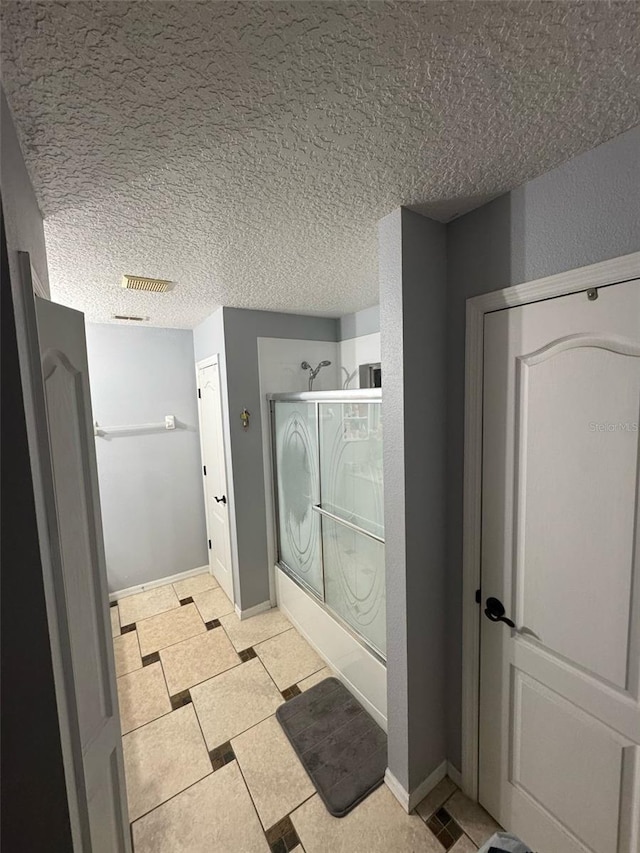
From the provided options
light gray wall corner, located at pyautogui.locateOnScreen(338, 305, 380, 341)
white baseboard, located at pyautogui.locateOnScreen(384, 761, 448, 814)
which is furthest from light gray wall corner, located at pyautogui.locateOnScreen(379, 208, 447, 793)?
light gray wall corner, located at pyautogui.locateOnScreen(338, 305, 380, 341)

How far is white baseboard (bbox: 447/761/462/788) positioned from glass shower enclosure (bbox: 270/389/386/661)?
1.59 feet

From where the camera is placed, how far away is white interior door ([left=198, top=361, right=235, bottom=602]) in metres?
2.79

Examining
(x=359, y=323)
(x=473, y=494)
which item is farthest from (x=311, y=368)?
(x=473, y=494)

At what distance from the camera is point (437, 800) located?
1.43 meters

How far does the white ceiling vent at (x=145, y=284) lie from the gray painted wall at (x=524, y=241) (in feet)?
5.09

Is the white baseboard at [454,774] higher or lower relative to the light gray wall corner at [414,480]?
lower

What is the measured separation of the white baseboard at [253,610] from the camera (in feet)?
8.84

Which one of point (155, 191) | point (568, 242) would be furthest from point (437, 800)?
point (155, 191)

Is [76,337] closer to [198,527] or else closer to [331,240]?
[331,240]

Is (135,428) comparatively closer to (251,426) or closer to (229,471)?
(229,471)

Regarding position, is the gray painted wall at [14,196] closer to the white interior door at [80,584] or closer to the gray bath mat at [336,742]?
the white interior door at [80,584]

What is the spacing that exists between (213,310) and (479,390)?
2.11 metres

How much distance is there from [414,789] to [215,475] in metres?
2.36

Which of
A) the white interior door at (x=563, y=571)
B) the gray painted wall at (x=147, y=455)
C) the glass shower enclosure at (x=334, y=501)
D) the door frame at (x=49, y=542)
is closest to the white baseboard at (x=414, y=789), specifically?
the white interior door at (x=563, y=571)
